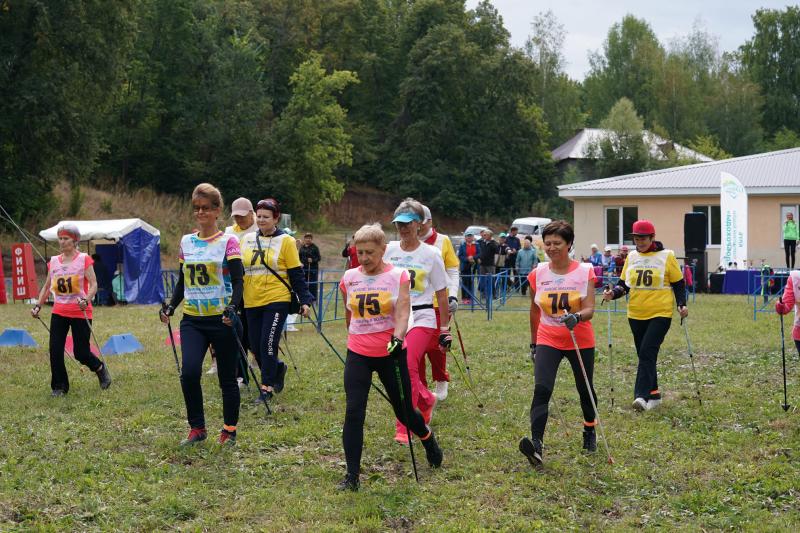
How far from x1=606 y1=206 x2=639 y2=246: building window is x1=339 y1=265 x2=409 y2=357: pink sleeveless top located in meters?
28.0

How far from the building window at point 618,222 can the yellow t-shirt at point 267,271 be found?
85.1ft

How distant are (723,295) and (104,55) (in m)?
22.2

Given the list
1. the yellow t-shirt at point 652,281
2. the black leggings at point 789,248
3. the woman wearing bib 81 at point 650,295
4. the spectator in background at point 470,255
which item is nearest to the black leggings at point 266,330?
the woman wearing bib 81 at point 650,295

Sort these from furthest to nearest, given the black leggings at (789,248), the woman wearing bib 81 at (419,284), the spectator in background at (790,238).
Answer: the black leggings at (789,248) → the spectator in background at (790,238) → the woman wearing bib 81 at (419,284)

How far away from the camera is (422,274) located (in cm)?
745

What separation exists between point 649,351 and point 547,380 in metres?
2.56

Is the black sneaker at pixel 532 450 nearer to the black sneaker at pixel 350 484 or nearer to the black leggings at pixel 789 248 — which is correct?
the black sneaker at pixel 350 484

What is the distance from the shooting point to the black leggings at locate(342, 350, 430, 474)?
601 cm

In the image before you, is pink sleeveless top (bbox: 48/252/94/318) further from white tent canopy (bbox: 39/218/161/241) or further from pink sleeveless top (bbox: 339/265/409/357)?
white tent canopy (bbox: 39/218/161/241)

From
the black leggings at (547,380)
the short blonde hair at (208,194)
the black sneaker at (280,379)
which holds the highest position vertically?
the short blonde hair at (208,194)

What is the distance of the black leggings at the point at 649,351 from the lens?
348 inches

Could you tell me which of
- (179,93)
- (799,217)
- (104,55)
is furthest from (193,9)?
(799,217)

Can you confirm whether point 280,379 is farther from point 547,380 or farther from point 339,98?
point 339,98

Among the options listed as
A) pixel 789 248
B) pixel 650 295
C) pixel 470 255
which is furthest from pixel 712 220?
pixel 650 295
